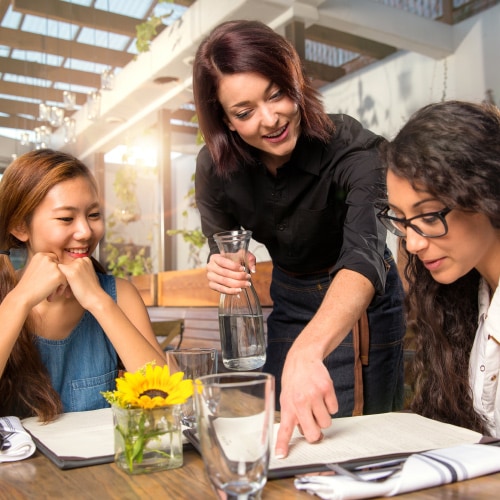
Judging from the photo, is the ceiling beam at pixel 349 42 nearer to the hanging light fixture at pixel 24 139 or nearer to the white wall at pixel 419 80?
the white wall at pixel 419 80

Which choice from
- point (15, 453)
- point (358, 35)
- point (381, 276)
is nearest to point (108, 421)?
point (15, 453)

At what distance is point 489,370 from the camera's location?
127 cm

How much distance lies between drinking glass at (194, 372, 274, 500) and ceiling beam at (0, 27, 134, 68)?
3429 mm

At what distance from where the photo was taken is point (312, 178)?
1.72 meters

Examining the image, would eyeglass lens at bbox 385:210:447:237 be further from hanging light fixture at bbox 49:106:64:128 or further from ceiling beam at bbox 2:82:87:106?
hanging light fixture at bbox 49:106:64:128

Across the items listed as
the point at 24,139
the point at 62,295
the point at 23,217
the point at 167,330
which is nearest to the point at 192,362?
the point at 62,295

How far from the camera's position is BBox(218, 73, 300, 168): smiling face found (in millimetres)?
1511

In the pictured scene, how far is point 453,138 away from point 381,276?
332mm

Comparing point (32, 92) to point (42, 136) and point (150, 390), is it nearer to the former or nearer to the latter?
point (42, 136)

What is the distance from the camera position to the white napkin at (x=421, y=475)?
716mm

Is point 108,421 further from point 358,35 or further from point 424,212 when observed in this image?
point 358,35

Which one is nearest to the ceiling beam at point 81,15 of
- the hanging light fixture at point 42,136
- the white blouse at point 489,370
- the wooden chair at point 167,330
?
the hanging light fixture at point 42,136

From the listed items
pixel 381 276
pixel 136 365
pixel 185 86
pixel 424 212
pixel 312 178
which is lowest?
pixel 136 365

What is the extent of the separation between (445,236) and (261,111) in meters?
0.58
